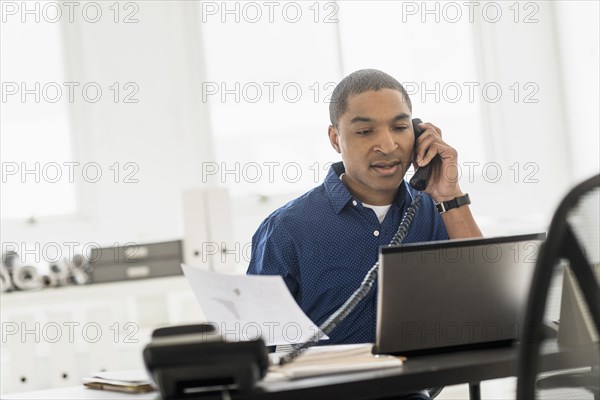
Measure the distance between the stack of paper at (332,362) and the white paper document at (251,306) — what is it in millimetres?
71

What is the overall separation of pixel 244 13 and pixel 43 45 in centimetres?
114

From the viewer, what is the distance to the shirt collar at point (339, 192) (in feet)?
7.20

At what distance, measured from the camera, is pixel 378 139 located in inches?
84.9

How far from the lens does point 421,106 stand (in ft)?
16.6

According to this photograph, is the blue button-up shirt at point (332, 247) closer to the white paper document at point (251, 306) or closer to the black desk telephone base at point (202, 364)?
the white paper document at point (251, 306)

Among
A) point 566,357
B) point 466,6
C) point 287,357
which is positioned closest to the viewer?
point 566,357

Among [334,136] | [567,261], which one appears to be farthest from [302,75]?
[567,261]

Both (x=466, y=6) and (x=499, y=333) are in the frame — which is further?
(x=466, y=6)

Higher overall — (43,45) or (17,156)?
(43,45)

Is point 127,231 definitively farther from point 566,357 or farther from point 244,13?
point 566,357

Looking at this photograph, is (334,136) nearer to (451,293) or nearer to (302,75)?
(451,293)

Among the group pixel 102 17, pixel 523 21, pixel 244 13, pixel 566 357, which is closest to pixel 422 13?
A: pixel 523 21

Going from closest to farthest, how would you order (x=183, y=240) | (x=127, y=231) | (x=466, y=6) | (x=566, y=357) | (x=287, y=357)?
(x=566, y=357) → (x=287, y=357) → (x=183, y=240) → (x=127, y=231) → (x=466, y=6)

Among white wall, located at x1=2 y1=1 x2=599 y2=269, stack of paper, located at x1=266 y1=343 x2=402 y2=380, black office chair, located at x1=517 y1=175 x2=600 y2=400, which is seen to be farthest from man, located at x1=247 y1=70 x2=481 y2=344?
white wall, located at x1=2 y1=1 x2=599 y2=269
